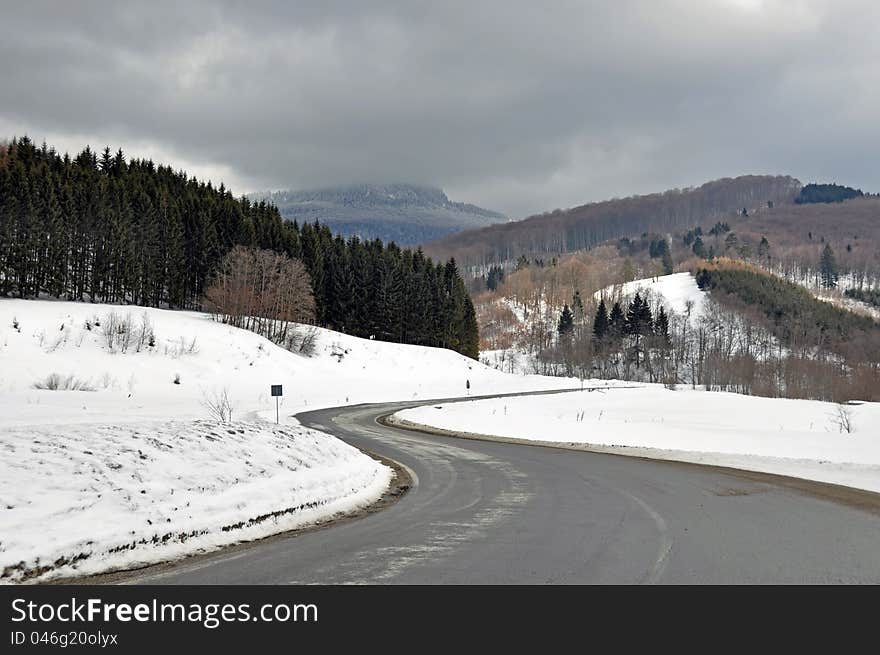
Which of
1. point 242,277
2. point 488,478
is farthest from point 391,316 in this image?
point 488,478

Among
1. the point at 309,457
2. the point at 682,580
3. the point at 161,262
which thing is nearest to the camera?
the point at 682,580

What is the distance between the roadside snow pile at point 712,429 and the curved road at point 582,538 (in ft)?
11.9

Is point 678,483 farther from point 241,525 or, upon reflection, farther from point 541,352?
point 541,352

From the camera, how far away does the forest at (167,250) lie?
6625 cm

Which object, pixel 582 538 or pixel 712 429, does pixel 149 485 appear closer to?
pixel 582 538

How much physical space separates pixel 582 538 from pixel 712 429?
72.2ft

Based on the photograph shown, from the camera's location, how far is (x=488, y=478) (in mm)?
14391

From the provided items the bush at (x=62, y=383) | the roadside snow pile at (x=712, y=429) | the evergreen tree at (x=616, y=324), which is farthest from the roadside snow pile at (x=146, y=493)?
the evergreen tree at (x=616, y=324)

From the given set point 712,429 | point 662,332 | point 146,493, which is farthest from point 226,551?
point 662,332

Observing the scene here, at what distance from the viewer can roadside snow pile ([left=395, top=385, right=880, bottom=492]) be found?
57.4 feet

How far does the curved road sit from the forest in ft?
216

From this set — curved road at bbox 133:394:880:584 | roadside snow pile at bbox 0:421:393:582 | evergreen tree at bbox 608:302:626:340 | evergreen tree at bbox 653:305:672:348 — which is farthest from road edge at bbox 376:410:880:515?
evergreen tree at bbox 608:302:626:340
